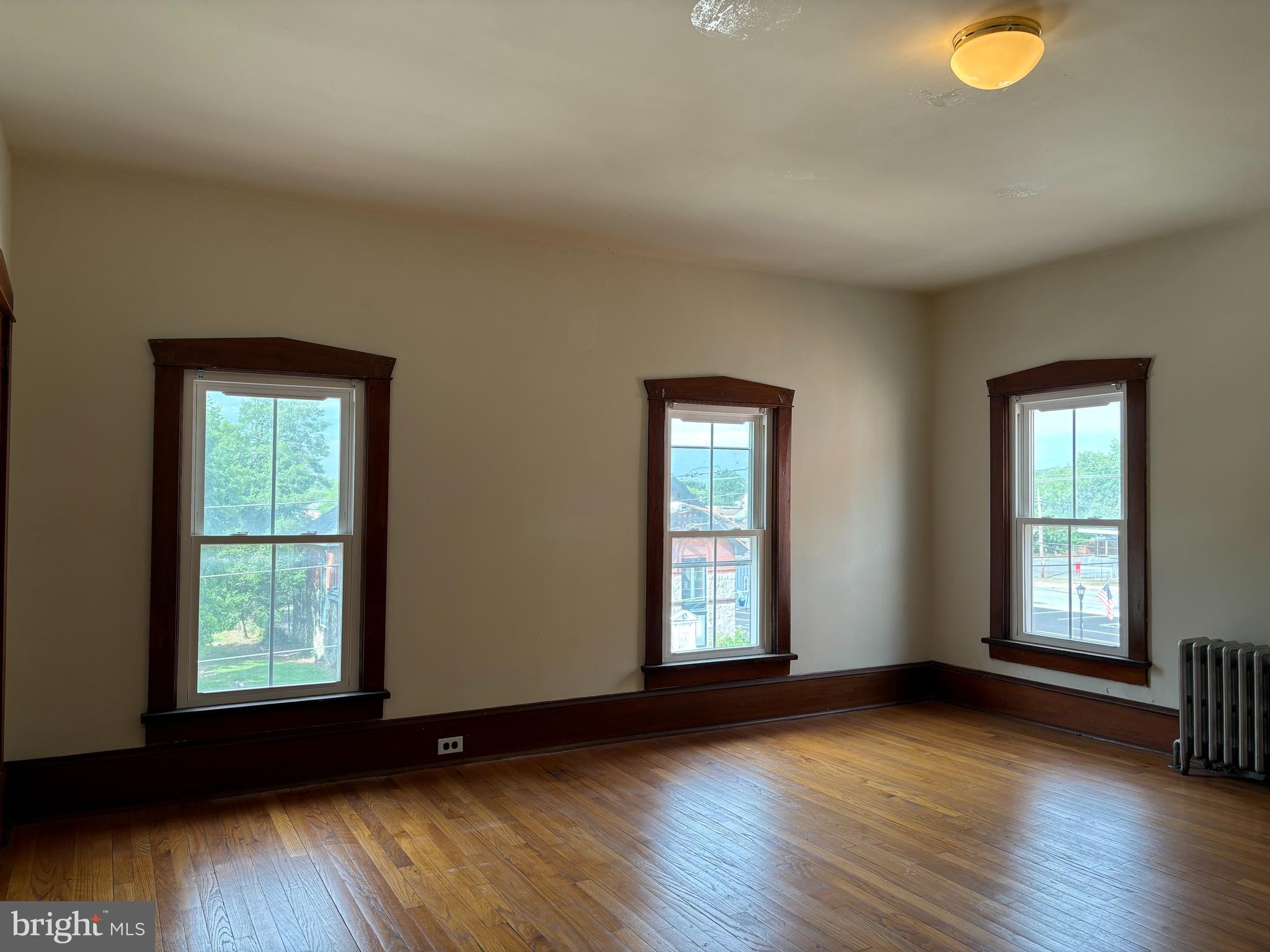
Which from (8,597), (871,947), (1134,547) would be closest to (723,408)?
(1134,547)

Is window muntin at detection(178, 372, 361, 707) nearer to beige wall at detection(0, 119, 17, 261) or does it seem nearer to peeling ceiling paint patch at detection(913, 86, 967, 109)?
beige wall at detection(0, 119, 17, 261)

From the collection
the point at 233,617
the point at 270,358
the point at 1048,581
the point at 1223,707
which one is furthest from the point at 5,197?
the point at 1223,707

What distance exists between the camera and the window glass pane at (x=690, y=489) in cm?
557

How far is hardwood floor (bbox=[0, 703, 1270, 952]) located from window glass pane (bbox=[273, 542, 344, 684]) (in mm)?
606

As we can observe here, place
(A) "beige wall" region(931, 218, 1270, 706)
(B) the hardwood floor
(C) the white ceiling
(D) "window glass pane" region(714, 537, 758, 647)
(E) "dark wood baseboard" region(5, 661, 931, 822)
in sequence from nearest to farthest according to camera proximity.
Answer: (C) the white ceiling → (B) the hardwood floor → (E) "dark wood baseboard" region(5, 661, 931, 822) → (A) "beige wall" region(931, 218, 1270, 706) → (D) "window glass pane" region(714, 537, 758, 647)

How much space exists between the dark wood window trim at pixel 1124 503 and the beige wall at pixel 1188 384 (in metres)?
0.06

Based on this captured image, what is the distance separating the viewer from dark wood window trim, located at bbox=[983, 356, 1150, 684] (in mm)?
5113

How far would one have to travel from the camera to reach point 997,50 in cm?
275

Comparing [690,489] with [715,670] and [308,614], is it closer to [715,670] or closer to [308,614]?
[715,670]

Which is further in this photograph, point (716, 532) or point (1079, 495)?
point (716, 532)

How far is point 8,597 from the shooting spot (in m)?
3.86

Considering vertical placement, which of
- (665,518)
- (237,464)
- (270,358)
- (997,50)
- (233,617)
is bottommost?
(233,617)

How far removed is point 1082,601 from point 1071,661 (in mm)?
376

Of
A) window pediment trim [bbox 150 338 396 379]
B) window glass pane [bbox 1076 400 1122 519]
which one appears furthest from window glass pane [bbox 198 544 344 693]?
window glass pane [bbox 1076 400 1122 519]
